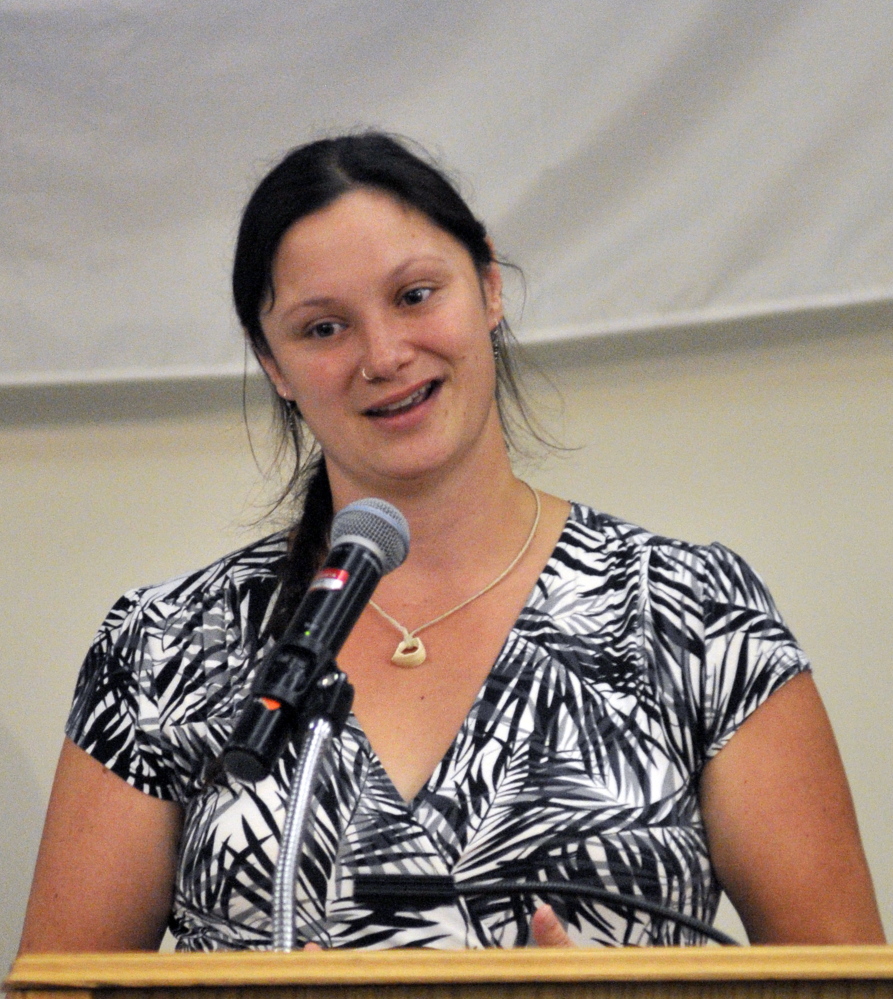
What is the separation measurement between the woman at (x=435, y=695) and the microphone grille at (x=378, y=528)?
18.4 inches

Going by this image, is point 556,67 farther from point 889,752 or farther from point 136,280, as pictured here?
point 889,752

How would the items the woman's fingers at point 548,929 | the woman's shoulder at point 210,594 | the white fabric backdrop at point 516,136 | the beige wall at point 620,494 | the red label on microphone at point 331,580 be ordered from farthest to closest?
the beige wall at point 620,494 < the white fabric backdrop at point 516,136 < the woman's shoulder at point 210,594 < the woman's fingers at point 548,929 < the red label on microphone at point 331,580

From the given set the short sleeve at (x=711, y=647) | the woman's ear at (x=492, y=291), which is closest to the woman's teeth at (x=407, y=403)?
the woman's ear at (x=492, y=291)

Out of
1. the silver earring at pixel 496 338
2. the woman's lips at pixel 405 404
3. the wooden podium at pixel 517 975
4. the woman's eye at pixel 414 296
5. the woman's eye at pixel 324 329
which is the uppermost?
the silver earring at pixel 496 338

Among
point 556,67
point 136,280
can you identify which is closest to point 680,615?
point 556,67

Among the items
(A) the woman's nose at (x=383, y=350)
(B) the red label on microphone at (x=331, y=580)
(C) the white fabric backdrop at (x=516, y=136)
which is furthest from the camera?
(C) the white fabric backdrop at (x=516, y=136)

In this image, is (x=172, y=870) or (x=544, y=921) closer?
(x=544, y=921)

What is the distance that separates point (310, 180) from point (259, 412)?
2.61ft

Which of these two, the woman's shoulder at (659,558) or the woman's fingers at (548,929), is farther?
the woman's shoulder at (659,558)

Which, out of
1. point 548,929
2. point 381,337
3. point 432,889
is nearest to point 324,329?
point 381,337

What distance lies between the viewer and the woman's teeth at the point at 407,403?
1.44 m

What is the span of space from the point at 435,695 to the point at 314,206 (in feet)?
1.74

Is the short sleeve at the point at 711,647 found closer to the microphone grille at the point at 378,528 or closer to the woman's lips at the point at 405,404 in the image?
the woman's lips at the point at 405,404

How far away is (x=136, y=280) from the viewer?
6.93 ft
